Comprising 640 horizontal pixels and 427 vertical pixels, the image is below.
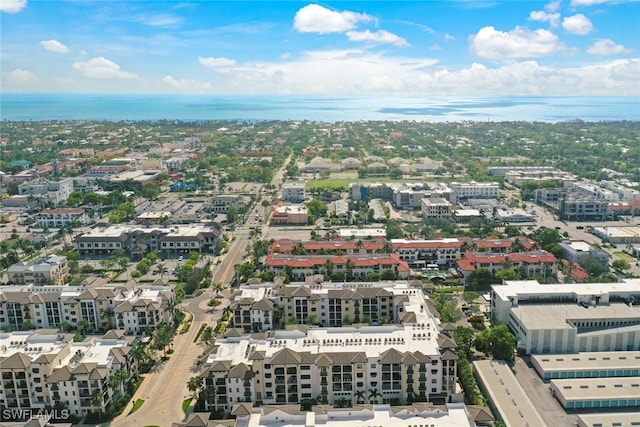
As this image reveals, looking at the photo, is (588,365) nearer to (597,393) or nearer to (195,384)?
(597,393)

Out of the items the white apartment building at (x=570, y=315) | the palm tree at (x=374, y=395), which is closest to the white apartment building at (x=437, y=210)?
the white apartment building at (x=570, y=315)

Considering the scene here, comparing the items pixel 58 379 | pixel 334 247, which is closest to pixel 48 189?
pixel 334 247

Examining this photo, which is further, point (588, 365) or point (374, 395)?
point (588, 365)

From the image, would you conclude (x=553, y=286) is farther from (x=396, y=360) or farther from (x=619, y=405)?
(x=396, y=360)

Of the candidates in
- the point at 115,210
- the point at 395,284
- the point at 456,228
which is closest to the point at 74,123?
the point at 115,210

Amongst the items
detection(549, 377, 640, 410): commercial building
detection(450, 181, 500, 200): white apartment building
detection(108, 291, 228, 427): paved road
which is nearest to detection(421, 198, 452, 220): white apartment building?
detection(450, 181, 500, 200): white apartment building
